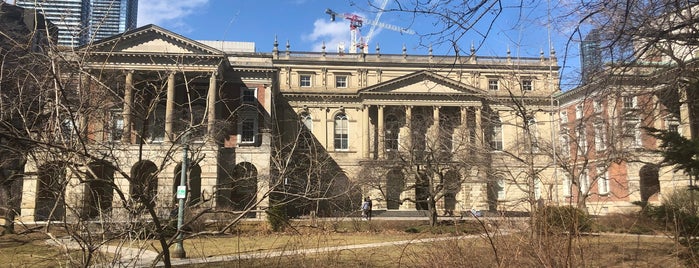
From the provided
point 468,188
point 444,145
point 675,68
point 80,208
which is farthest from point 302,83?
point 80,208

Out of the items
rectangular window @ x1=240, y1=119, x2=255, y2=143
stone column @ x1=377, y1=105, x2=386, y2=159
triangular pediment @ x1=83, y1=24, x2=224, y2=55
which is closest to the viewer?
stone column @ x1=377, y1=105, x2=386, y2=159

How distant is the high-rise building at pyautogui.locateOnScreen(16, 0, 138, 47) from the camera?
592 centimetres

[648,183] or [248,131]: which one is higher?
[248,131]

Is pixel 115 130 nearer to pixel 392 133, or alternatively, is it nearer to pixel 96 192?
pixel 96 192

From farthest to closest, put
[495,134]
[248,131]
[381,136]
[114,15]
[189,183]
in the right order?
1. [248,131]
2. [381,136]
3. [495,134]
4. [189,183]
5. [114,15]

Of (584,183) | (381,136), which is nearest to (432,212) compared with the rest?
(381,136)

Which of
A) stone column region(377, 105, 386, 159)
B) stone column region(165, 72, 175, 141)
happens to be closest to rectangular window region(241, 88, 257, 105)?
stone column region(377, 105, 386, 159)

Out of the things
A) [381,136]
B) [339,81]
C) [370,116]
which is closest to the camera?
[381,136]

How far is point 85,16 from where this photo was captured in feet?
21.7

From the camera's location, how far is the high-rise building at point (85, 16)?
5918 millimetres

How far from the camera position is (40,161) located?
21.9 feet

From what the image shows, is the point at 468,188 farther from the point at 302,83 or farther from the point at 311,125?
the point at 302,83

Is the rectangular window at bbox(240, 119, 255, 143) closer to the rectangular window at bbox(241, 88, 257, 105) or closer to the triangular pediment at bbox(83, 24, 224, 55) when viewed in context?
the rectangular window at bbox(241, 88, 257, 105)

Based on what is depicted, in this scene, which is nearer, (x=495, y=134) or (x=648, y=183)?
(x=495, y=134)
